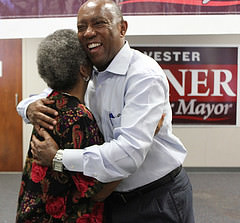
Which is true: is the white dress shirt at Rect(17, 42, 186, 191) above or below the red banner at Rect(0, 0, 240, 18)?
below

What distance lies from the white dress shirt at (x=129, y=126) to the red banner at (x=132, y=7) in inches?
48.6

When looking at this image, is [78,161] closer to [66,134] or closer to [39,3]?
[66,134]

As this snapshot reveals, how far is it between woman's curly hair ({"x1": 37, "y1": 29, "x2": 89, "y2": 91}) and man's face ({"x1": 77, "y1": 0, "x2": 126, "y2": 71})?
0.04 metres

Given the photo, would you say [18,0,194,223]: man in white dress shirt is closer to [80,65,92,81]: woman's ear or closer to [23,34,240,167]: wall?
[80,65,92,81]: woman's ear

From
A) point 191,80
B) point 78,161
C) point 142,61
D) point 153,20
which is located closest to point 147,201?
point 78,161

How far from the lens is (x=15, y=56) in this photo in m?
4.91

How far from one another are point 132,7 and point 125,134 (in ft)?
5.24

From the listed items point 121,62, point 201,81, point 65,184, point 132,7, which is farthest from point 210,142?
point 65,184

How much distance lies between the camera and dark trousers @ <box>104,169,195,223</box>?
1.24 m

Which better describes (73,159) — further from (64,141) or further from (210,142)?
(210,142)

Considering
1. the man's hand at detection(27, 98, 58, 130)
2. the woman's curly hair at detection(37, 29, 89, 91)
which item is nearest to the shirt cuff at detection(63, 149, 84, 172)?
the man's hand at detection(27, 98, 58, 130)

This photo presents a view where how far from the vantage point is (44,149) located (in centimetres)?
109

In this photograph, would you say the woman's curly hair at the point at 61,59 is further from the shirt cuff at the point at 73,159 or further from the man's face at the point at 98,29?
the shirt cuff at the point at 73,159

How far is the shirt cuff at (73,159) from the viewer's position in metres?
1.05
